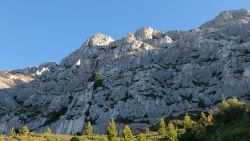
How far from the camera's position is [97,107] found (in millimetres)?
172750

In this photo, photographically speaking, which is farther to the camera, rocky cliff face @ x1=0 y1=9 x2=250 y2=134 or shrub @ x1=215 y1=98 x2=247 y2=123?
rocky cliff face @ x1=0 y1=9 x2=250 y2=134

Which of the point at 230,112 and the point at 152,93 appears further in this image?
the point at 152,93

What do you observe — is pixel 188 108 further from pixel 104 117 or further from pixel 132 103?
pixel 104 117

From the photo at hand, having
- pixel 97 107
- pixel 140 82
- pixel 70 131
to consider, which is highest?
pixel 140 82

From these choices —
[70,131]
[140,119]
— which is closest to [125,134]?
[140,119]

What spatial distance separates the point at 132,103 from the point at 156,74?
Result: 27944 mm

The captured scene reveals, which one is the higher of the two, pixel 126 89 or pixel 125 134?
pixel 126 89

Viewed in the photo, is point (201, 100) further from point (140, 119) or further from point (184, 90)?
point (140, 119)

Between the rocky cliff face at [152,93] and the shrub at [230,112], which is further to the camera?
the rocky cliff face at [152,93]

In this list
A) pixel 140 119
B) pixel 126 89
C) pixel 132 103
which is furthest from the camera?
Answer: pixel 126 89

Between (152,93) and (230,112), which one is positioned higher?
(152,93)

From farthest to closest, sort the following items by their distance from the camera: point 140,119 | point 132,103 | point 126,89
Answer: point 126,89
point 132,103
point 140,119

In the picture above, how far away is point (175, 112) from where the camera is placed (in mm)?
160750

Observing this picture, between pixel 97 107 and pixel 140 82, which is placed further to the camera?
pixel 140 82
